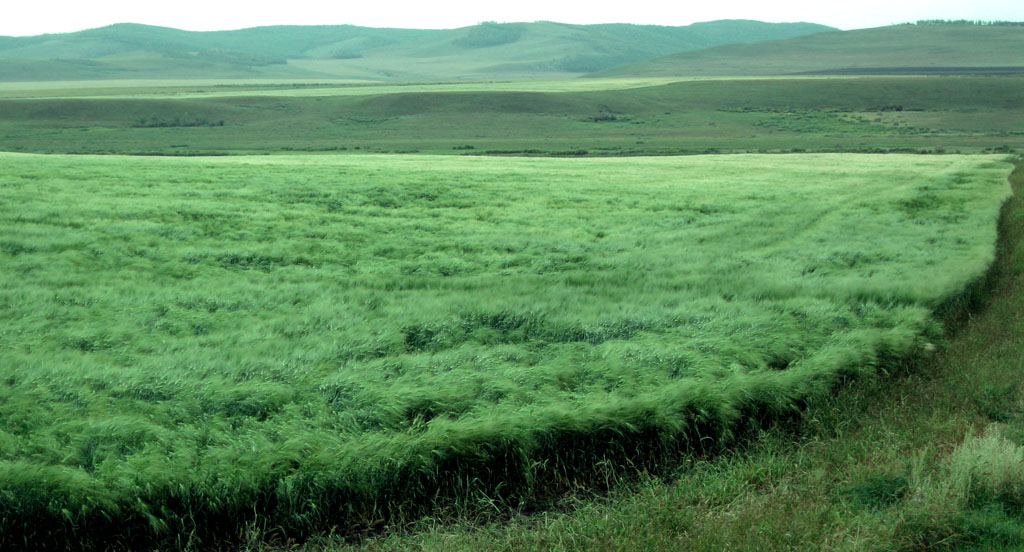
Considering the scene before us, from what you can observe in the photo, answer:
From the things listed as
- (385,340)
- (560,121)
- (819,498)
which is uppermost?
(560,121)

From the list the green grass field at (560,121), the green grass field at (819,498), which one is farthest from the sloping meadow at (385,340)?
the green grass field at (560,121)

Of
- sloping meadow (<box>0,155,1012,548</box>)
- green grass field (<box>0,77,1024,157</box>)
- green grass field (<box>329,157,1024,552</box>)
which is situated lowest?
green grass field (<box>329,157,1024,552</box>)

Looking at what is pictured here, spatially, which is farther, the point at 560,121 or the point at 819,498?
the point at 560,121

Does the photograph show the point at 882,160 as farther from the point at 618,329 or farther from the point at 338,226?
the point at 618,329

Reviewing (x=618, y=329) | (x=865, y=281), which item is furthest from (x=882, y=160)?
(x=618, y=329)

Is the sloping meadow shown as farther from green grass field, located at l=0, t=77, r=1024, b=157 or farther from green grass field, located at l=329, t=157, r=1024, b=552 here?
green grass field, located at l=0, t=77, r=1024, b=157

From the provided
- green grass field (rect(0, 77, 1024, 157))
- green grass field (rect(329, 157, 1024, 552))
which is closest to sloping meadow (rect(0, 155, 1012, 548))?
green grass field (rect(329, 157, 1024, 552))

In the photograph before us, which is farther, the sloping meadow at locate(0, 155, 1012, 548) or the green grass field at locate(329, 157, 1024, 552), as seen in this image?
the sloping meadow at locate(0, 155, 1012, 548)

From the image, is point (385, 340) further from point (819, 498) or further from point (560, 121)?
point (560, 121)

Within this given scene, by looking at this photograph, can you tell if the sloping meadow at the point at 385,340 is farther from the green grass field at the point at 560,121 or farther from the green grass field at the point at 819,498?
the green grass field at the point at 560,121

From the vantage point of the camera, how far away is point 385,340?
952cm

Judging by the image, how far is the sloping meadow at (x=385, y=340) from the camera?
6.41 m

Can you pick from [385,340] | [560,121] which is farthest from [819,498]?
[560,121]

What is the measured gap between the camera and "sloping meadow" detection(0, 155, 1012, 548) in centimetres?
641
